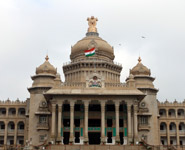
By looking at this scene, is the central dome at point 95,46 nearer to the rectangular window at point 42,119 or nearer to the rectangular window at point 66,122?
the rectangular window at point 42,119

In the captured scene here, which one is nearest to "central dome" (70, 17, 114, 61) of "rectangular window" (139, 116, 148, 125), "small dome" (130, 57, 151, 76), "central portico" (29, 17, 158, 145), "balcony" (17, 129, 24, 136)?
"central portico" (29, 17, 158, 145)

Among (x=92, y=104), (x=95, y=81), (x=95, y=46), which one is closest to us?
(x=95, y=81)

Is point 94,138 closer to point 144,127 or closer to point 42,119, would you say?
point 144,127

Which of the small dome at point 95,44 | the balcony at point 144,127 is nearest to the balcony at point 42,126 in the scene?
the small dome at point 95,44

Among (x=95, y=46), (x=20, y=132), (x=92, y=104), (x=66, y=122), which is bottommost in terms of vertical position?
(x=20, y=132)

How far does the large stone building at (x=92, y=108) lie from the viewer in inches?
2287

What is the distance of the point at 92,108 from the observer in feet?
210

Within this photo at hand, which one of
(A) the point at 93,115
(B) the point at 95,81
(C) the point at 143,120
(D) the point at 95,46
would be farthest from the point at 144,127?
(D) the point at 95,46

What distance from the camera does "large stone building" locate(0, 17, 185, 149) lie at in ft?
191

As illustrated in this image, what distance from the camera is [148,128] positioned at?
69000mm

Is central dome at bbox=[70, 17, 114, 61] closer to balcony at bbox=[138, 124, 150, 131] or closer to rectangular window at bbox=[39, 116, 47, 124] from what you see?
rectangular window at bbox=[39, 116, 47, 124]

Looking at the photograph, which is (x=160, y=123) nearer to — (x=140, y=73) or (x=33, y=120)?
(x=140, y=73)

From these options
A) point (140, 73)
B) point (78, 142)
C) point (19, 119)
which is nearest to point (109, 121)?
point (78, 142)

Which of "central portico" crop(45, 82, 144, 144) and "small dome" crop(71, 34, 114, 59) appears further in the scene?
"small dome" crop(71, 34, 114, 59)
